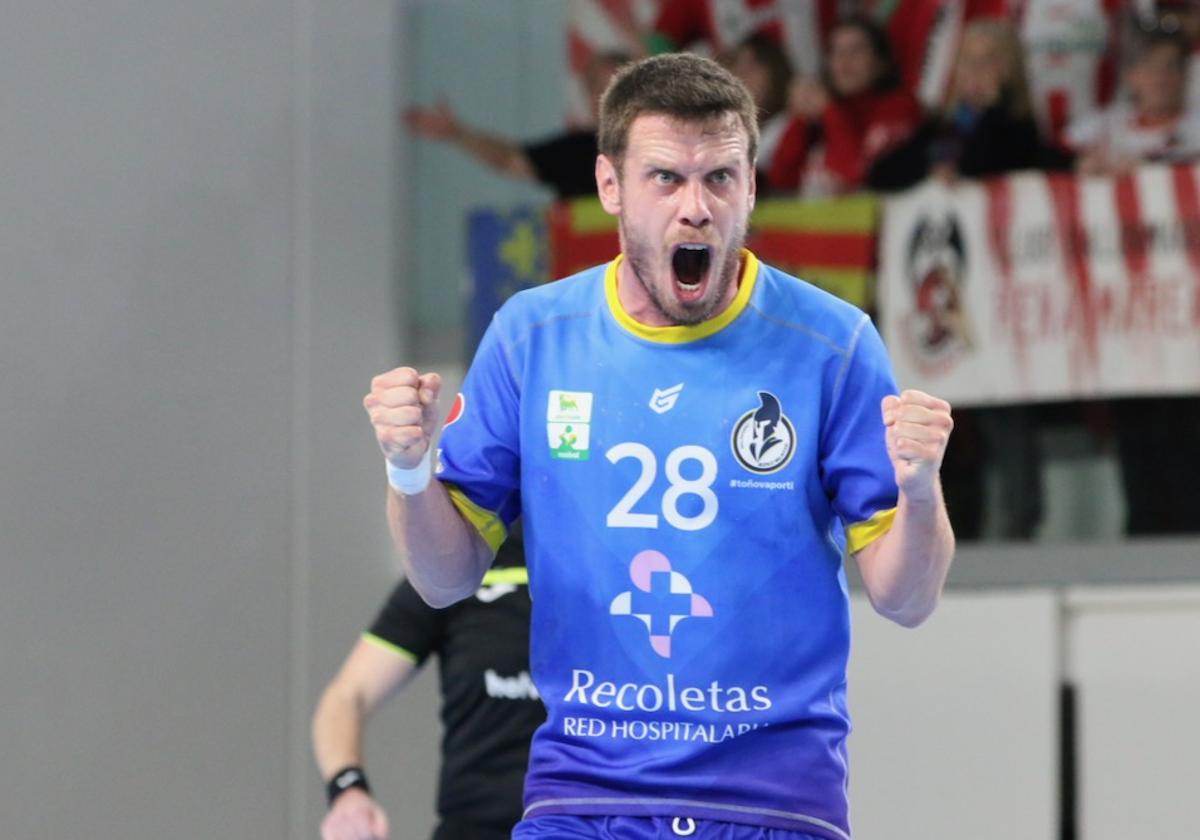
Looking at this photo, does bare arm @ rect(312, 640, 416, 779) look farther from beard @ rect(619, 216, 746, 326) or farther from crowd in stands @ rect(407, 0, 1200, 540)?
crowd in stands @ rect(407, 0, 1200, 540)

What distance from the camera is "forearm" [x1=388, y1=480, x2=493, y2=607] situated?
3398 millimetres

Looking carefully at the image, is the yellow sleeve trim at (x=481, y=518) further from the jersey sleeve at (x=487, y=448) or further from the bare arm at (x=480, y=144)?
the bare arm at (x=480, y=144)

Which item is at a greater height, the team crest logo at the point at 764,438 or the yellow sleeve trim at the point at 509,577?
the team crest logo at the point at 764,438

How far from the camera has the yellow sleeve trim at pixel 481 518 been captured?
3547mm

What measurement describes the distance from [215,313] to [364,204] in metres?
1.20

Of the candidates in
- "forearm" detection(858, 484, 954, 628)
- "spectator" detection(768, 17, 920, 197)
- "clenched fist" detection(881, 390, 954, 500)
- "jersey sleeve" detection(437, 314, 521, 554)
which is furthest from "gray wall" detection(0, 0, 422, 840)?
"clenched fist" detection(881, 390, 954, 500)

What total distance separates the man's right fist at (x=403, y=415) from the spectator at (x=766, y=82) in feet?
14.4

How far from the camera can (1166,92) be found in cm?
700

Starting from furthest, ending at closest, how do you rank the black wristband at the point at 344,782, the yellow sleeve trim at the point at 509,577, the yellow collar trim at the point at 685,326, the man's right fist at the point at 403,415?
the yellow sleeve trim at the point at 509,577, the black wristband at the point at 344,782, the yellow collar trim at the point at 685,326, the man's right fist at the point at 403,415

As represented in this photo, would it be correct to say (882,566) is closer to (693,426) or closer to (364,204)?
(693,426)

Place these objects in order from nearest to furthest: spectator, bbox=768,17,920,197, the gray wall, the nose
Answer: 1. the nose
2. the gray wall
3. spectator, bbox=768,17,920,197

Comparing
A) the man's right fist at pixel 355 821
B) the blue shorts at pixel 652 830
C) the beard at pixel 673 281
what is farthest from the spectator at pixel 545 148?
the blue shorts at pixel 652 830

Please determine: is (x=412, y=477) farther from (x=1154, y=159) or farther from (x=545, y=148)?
(x=545, y=148)

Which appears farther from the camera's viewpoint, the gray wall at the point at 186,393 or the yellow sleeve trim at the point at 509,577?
the gray wall at the point at 186,393
